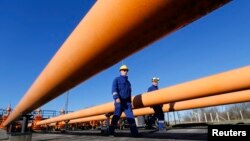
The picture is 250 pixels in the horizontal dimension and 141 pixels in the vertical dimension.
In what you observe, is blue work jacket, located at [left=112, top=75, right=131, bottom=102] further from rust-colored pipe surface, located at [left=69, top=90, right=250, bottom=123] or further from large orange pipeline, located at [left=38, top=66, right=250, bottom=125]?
rust-colored pipe surface, located at [left=69, top=90, right=250, bottom=123]

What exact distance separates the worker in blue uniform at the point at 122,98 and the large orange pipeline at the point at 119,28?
3.78 m

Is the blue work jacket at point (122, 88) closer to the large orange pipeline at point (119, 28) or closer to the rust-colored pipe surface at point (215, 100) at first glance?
the rust-colored pipe surface at point (215, 100)

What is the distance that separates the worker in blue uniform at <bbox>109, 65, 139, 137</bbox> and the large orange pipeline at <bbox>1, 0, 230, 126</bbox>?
378 cm

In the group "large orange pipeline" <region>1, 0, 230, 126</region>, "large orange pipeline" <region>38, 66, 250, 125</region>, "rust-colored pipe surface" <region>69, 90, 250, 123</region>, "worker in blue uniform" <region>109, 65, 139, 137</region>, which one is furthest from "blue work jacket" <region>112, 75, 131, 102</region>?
"large orange pipeline" <region>1, 0, 230, 126</region>

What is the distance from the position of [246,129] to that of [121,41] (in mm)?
1453

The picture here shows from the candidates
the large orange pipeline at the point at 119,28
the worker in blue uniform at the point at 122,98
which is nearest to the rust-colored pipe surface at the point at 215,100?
the worker in blue uniform at the point at 122,98

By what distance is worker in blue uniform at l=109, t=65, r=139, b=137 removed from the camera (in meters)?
4.70

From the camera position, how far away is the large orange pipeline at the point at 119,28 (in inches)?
19.8

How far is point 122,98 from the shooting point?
189 inches

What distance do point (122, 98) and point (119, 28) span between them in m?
4.24

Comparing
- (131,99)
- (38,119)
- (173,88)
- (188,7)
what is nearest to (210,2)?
(188,7)

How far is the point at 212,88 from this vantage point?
288 cm

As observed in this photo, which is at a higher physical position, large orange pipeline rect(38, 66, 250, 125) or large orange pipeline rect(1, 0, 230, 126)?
large orange pipeline rect(38, 66, 250, 125)

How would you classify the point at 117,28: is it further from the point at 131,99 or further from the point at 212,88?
the point at 131,99
